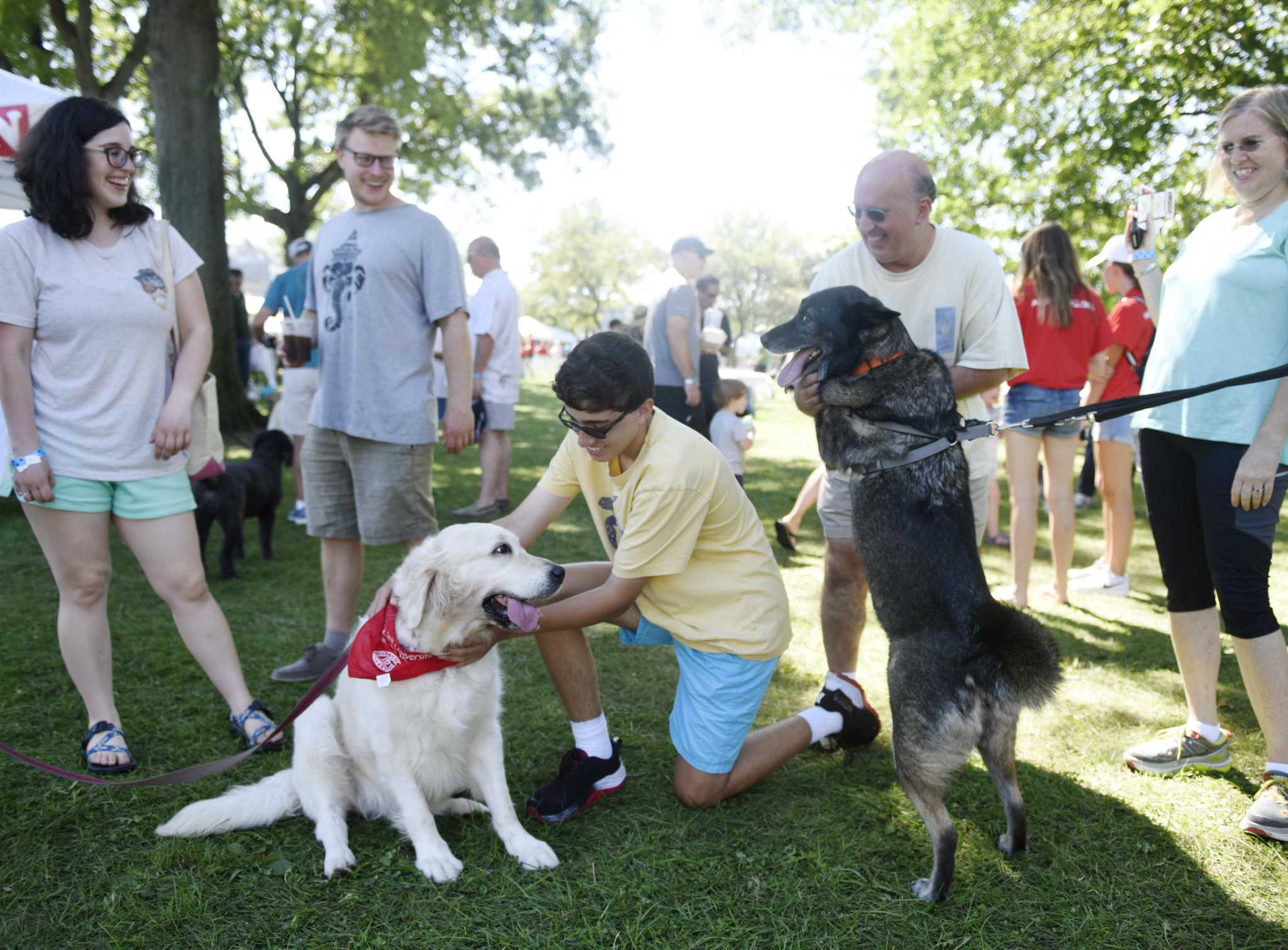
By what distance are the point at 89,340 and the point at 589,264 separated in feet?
194

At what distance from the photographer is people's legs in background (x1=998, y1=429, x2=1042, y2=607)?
213 inches

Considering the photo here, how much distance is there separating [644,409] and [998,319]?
1606mm

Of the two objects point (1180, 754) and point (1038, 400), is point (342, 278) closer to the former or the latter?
point (1180, 754)

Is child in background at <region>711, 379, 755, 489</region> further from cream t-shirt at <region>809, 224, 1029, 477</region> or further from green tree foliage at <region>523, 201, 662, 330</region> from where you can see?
green tree foliage at <region>523, 201, 662, 330</region>

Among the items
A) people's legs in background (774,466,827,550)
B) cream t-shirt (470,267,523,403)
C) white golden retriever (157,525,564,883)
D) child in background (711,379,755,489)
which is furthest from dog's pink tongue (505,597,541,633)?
cream t-shirt (470,267,523,403)

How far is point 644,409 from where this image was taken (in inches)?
Answer: 110

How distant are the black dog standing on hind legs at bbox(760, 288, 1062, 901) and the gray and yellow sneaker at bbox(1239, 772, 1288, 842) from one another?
2.70 ft

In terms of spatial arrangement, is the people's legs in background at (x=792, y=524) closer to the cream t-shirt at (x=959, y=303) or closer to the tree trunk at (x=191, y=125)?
the cream t-shirt at (x=959, y=303)

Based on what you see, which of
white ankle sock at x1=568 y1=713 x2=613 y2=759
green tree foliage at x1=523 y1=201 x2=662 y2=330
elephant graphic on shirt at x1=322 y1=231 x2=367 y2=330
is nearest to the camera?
white ankle sock at x1=568 y1=713 x2=613 y2=759

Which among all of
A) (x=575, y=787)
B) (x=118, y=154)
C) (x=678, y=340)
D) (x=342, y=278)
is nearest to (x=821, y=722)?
(x=575, y=787)

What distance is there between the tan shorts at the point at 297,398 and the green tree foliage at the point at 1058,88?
10.4 meters

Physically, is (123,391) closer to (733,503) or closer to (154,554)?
(154,554)

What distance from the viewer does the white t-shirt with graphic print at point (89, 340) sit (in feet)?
9.90

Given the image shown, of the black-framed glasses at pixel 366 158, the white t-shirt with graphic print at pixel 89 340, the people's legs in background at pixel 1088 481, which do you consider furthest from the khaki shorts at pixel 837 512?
the people's legs in background at pixel 1088 481
